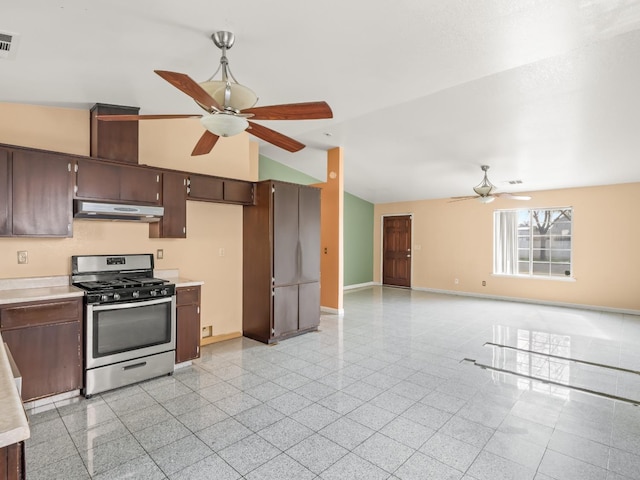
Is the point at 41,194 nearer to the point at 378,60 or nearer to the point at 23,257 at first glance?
the point at 23,257

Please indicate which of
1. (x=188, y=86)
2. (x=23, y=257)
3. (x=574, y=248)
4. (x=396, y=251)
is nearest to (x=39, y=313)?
(x=23, y=257)

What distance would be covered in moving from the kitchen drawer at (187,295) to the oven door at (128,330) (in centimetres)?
11

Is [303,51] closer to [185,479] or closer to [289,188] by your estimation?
[289,188]

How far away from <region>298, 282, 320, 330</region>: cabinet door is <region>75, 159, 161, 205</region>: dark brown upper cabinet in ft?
7.32

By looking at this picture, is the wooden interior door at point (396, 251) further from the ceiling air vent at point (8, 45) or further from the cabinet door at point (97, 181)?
the ceiling air vent at point (8, 45)

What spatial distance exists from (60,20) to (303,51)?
5.10ft

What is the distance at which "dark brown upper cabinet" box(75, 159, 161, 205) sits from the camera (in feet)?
10.3

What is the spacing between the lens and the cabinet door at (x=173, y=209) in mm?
3688

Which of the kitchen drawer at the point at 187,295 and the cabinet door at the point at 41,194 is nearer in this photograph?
the cabinet door at the point at 41,194

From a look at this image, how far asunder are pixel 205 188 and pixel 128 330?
1.75 m

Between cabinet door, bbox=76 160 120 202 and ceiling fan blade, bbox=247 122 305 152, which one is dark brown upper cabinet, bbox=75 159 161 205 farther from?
ceiling fan blade, bbox=247 122 305 152

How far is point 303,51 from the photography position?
2.62m

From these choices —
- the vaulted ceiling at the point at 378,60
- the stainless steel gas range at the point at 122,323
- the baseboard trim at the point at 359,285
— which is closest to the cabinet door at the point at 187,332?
the stainless steel gas range at the point at 122,323

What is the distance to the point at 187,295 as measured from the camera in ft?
11.8
